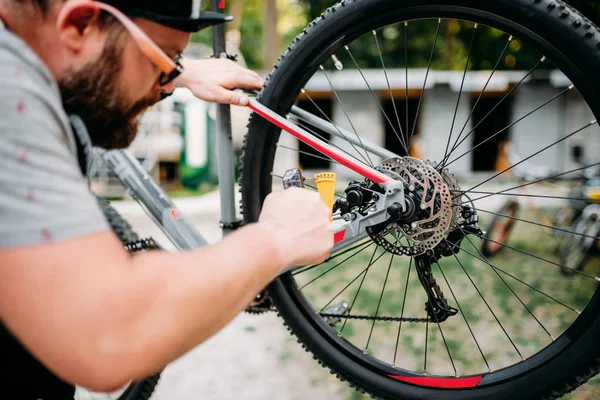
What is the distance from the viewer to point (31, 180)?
69cm

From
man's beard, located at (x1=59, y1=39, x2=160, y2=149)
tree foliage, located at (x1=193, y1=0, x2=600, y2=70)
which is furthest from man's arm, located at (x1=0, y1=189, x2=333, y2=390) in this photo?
tree foliage, located at (x1=193, y1=0, x2=600, y2=70)

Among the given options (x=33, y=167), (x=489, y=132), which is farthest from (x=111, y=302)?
(x=489, y=132)

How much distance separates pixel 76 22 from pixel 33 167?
261 mm

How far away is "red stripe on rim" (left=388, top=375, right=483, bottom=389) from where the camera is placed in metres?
1.59

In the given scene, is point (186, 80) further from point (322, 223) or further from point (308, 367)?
point (308, 367)

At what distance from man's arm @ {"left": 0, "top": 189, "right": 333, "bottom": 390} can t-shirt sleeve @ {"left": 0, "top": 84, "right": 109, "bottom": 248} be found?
0.02m

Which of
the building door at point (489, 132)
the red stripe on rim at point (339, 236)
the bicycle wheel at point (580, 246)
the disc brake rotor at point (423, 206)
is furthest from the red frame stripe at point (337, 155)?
the building door at point (489, 132)

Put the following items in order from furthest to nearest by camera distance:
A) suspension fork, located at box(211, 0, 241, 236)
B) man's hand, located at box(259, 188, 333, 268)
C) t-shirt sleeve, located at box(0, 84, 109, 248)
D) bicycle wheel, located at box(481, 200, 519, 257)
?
bicycle wheel, located at box(481, 200, 519, 257) → suspension fork, located at box(211, 0, 241, 236) → man's hand, located at box(259, 188, 333, 268) → t-shirt sleeve, located at box(0, 84, 109, 248)

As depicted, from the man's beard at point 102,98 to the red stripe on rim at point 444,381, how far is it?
4.00 ft

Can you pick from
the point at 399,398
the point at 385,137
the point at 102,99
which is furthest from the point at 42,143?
the point at 385,137

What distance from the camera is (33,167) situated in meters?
0.69

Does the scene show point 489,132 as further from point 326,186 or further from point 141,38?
point 141,38

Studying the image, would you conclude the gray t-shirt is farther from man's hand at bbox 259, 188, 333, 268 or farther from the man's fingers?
the man's fingers

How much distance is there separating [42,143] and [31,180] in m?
Answer: 0.06
